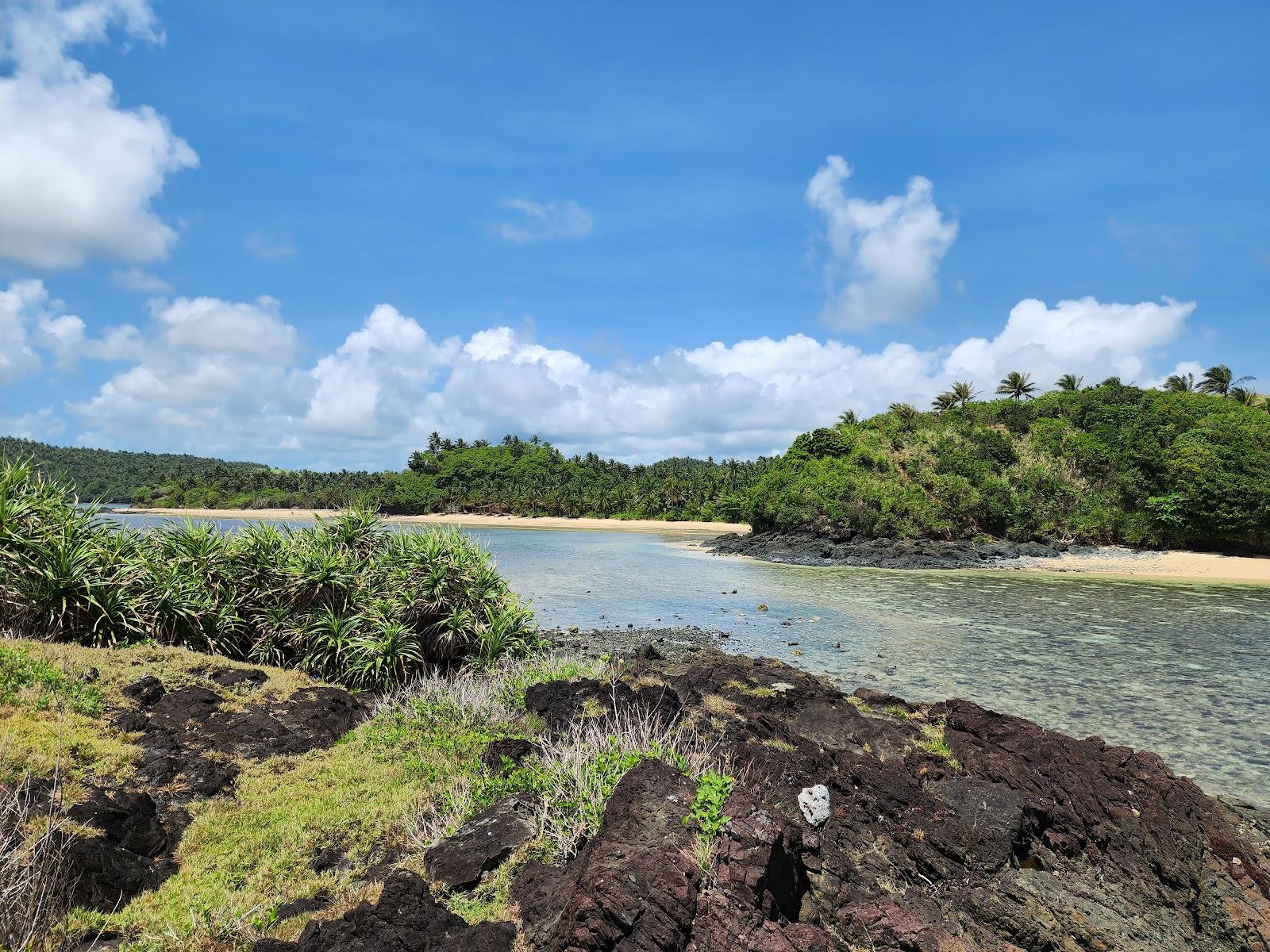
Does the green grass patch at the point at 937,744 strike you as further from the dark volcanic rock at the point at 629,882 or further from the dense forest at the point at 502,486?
the dense forest at the point at 502,486

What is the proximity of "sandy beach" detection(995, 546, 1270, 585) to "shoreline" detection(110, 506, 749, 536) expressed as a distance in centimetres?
3935

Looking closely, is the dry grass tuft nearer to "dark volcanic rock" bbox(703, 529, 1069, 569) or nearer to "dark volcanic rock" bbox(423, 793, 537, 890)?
"dark volcanic rock" bbox(423, 793, 537, 890)

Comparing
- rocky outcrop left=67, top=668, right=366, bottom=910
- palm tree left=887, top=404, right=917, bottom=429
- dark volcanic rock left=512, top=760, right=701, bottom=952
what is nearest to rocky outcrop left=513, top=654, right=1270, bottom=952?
dark volcanic rock left=512, top=760, right=701, bottom=952

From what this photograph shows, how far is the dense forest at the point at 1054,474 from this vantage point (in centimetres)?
4922

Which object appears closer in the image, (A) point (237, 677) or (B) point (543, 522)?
(A) point (237, 677)

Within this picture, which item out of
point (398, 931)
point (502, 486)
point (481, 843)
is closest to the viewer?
point (398, 931)

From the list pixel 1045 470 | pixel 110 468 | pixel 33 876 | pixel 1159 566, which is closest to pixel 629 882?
pixel 33 876

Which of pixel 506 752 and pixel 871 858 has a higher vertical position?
pixel 506 752

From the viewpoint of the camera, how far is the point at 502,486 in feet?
406

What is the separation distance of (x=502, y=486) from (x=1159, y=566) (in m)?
100.0

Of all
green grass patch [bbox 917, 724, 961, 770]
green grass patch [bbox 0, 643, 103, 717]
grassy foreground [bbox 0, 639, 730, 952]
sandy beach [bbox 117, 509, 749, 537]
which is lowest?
sandy beach [bbox 117, 509, 749, 537]

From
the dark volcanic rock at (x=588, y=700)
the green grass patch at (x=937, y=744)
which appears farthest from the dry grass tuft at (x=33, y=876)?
the green grass patch at (x=937, y=744)

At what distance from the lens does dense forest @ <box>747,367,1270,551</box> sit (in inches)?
1938

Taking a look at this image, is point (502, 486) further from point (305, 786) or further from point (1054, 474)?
point (305, 786)
